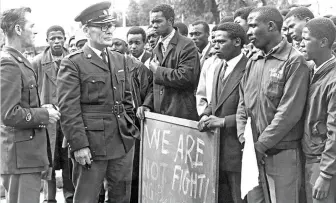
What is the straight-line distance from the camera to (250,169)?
429cm

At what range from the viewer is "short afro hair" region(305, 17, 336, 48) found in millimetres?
4262

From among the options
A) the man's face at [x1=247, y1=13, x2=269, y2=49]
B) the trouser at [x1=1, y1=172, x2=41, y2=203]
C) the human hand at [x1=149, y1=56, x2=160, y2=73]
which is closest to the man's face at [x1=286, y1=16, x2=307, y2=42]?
the man's face at [x1=247, y1=13, x2=269, y2=49]

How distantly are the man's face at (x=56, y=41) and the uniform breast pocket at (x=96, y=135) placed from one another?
9.92ft

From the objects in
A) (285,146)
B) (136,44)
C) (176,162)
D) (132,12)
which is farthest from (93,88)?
(132,12)

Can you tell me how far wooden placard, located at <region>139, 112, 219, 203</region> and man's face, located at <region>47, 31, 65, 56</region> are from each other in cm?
264

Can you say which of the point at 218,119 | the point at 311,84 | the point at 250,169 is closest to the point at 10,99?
the point at 218,119

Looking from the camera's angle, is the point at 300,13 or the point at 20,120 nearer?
the point at 20,120

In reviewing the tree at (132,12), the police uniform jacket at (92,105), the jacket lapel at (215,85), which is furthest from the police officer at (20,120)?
the tree at (132,12)

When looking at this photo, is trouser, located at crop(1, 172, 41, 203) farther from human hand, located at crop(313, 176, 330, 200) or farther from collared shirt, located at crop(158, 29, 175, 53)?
human hand, located at crop(313, 176, 330, 200)

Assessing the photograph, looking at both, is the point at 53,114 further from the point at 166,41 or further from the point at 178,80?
the point at 166,41

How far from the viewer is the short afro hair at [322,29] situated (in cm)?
426

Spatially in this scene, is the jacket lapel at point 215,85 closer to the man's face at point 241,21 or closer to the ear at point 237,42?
the ear at point 237,42

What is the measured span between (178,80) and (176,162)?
1.05 metres

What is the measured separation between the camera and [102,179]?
197 inches
